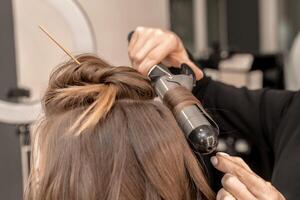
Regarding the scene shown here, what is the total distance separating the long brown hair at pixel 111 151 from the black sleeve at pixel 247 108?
16.0 inches

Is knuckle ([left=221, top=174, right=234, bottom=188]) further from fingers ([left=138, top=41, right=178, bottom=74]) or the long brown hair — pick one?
fingers ([left=138, top=41, right=178, bottom=74])

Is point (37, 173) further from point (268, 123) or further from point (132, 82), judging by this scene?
point (268, 123)

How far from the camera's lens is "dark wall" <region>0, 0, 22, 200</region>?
1.52m

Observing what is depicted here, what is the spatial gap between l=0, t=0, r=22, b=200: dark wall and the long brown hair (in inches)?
28.3

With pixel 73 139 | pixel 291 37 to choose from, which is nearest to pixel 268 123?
pixel 73 139

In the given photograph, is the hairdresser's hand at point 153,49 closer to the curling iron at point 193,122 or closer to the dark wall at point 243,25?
the curling iron at point 193,122

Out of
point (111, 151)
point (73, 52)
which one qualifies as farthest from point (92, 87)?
point (73, 52)

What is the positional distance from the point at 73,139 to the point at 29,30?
A: 0.93m

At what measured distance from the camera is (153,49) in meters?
1.07

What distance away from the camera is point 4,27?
153cm

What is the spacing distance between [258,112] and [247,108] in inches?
1.1

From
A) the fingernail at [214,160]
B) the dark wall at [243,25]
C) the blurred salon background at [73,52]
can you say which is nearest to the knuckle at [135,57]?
the blurred salon background at [73,52]

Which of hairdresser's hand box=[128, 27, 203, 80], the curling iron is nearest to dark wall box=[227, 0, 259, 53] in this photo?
hairdresser's hand box=[128, 27, 203, 80]

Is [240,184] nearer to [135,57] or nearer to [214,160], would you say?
[214,160]
